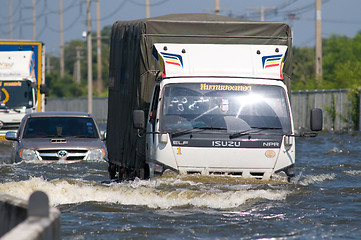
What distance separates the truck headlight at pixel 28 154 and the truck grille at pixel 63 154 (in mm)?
142

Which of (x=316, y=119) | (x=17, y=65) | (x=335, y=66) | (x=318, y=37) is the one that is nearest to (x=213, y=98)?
(x=316, y=119)

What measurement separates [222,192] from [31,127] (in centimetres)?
807

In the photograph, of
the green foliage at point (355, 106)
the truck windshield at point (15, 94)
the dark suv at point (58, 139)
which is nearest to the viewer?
the dark suv at point (58, 139)

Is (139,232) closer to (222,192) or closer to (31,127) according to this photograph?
(222,192)

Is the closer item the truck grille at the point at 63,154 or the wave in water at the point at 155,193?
the wave in water at the point at 155,193

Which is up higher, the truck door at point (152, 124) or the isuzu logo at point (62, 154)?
the truck door at point (152, 124)

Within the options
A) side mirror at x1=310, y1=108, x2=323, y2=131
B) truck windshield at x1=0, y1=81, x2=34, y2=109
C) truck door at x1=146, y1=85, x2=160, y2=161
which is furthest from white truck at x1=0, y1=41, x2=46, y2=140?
side mirror at x1=310, y1=108, x2=323, y2=131

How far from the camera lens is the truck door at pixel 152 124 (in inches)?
487

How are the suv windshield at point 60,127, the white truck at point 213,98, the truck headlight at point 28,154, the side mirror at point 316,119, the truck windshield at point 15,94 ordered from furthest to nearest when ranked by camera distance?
the truck windshield at point 15,94 < the suv windshield at point 60,127 < the truck headlight at point 28,154 < the side mirror at point 316,119 < the white truck at point 213,98

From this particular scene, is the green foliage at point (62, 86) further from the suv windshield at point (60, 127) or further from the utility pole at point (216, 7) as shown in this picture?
the suv windshield at point (60, 127)

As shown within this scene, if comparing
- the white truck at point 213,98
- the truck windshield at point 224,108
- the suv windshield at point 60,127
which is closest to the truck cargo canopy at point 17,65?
the suv windshield at point 60,127

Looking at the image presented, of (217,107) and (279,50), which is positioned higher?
(279,50)

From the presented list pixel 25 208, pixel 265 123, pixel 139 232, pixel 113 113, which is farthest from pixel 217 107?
pixel 25 208

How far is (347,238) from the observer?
348 inches
